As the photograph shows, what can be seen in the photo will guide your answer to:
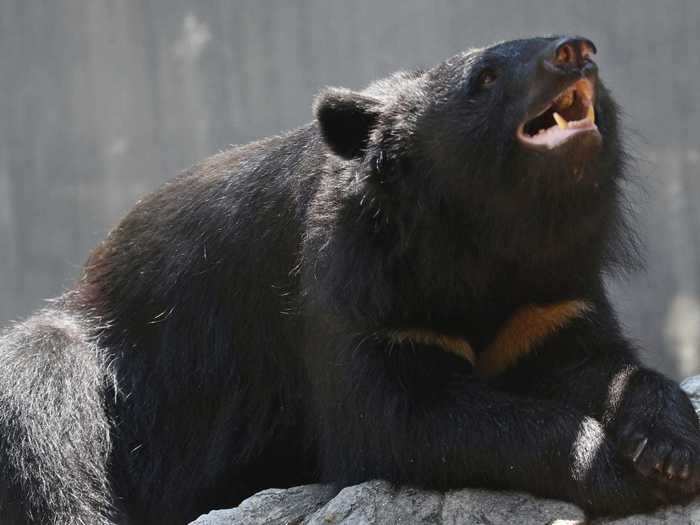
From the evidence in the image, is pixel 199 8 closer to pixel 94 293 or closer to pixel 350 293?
pixel 94 293

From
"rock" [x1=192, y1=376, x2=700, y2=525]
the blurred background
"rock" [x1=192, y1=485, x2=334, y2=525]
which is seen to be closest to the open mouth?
"rock" [x1=192, y1=376, x2=700, y2=525]

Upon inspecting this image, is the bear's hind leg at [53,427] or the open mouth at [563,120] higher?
the open mouth at [563,120]

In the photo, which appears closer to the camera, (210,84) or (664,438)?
(664,438)

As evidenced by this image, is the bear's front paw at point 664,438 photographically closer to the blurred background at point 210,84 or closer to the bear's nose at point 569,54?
the bear's nose at point 569,54

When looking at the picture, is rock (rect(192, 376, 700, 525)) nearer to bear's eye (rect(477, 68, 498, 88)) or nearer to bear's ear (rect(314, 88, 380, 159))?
bear's ear (rect(314, 88, 380, 159))

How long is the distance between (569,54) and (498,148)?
1.70ft

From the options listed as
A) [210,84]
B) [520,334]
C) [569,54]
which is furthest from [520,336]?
[210,84]

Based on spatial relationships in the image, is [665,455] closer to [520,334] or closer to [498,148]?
[520,334]

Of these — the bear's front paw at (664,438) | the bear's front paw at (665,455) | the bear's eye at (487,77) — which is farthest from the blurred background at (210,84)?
the bear's front paw at (665,455)

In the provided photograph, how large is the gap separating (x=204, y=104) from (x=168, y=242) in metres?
5.47

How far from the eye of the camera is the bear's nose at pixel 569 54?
503 centimetres

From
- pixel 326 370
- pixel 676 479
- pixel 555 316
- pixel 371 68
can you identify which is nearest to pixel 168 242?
pixel 326 370

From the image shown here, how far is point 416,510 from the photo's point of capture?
495cm

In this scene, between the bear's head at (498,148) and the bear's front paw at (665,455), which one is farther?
the bear's head at (498,148)
